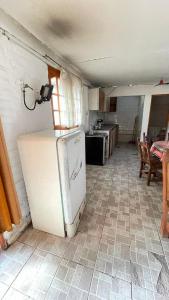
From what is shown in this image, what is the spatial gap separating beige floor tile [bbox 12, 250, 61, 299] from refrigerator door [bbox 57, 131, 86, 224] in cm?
36

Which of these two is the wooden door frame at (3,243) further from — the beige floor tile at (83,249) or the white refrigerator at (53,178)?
the beige floor tile at (83,249)

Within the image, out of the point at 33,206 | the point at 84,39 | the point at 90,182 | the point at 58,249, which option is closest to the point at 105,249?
the point at 58,249

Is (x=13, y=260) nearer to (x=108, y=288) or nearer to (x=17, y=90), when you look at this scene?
(x=108, y=288)

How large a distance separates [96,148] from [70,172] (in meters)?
2.16

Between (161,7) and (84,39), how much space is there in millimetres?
842

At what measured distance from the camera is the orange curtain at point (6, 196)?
114cm

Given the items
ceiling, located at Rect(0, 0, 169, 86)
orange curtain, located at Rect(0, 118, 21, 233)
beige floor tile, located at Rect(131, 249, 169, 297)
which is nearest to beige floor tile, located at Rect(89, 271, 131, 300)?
beige floor tile, located at Rect(131, 249, 169, 297)

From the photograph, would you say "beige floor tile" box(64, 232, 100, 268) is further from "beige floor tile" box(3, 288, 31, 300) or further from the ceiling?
the ceiling

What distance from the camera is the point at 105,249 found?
1391mm

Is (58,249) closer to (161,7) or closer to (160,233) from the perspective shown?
(160,233)

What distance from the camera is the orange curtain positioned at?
1143 millimetres

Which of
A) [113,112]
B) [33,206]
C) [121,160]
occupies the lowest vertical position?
[121,160]

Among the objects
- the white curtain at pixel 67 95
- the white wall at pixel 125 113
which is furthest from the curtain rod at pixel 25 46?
the white wall at pixel 125 113

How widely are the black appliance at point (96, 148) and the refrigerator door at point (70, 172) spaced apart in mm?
1798
